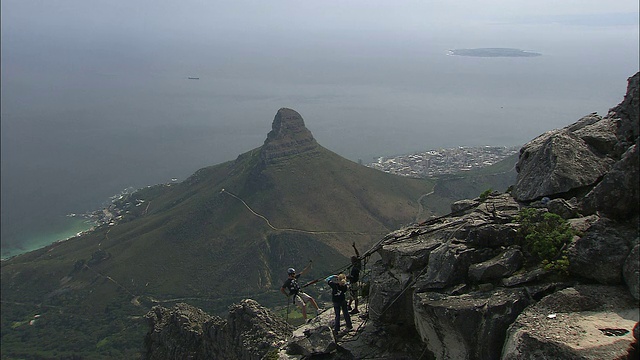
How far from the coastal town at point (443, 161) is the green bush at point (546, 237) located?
137 m

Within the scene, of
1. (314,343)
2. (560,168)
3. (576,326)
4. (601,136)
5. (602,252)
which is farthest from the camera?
(314,343)

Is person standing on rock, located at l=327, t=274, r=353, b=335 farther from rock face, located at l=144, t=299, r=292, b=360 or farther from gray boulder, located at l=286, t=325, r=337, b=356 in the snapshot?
rock face, located at l=144, t=299, r=292, b=360

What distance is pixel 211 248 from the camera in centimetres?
9019

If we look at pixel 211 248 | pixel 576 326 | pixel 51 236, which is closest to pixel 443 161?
pixel 211 248

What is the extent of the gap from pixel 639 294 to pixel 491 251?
147 inches

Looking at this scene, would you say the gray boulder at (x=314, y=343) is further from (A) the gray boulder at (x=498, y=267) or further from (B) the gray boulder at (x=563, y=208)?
(B) the gray boulder at (x=563, y=208)

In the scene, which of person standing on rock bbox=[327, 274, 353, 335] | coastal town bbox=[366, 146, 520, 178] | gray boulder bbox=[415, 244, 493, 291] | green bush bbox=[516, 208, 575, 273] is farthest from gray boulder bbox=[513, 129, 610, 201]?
coastal town bbox=[366, 146, 520, 178]

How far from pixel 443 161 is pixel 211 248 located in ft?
334

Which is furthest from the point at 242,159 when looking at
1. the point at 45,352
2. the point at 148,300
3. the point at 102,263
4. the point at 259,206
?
the point at 45,352

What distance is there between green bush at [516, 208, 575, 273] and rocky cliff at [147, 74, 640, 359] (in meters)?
0.15

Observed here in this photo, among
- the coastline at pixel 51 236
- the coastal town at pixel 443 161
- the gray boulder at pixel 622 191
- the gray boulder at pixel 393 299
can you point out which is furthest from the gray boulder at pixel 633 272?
the coastal town at pixel 443 161

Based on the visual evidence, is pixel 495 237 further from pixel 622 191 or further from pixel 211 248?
pixel 211 248

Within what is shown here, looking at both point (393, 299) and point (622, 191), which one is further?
point (393, 299)

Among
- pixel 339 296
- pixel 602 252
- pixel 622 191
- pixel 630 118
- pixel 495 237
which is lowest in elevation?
pixel 339 296
